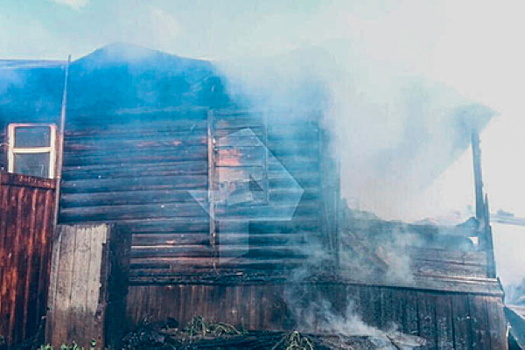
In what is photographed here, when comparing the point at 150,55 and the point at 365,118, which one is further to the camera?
the point at 365,118

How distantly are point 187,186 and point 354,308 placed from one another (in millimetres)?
3503

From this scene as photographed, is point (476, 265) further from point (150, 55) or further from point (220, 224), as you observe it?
point (150, 55)

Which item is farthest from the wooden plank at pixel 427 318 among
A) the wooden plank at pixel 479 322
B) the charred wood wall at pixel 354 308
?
the wooden plank at pixel 479 322

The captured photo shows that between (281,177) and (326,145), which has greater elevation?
(326,145)

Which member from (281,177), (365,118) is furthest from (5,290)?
(365,118)

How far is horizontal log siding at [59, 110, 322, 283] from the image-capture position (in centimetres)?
618

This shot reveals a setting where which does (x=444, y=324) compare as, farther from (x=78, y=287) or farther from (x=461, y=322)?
(x=78, y=287)

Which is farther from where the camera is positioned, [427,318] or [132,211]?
[132,211]

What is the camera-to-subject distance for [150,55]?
232 inches

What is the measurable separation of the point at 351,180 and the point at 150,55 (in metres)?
10.9

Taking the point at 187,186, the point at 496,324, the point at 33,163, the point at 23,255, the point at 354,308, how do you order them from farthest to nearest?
the point at 33,163
the point at 187,186
the point at 354,308
the point at 496,324
the point at 23,255

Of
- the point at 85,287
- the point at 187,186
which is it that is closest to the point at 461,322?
the point at 187,186

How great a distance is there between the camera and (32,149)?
6797 millimetres

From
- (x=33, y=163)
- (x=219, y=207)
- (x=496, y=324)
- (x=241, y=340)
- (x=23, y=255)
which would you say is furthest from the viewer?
(x=33, y=163)
